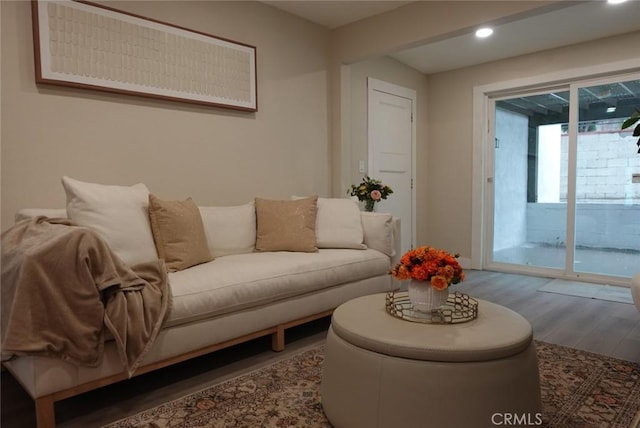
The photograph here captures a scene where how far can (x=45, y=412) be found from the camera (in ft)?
A: 5.05

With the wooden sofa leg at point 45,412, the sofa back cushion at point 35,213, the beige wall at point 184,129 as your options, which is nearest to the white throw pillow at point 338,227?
the beige wall at point 184,129

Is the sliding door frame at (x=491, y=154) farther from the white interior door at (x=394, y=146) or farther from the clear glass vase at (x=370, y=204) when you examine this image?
the clear glass vase at (x=370, y=204)

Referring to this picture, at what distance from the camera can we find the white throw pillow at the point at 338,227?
10.0 feet

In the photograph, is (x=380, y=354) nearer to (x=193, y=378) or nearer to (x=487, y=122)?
(x=193, y=378)

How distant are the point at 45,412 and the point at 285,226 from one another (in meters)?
1.72

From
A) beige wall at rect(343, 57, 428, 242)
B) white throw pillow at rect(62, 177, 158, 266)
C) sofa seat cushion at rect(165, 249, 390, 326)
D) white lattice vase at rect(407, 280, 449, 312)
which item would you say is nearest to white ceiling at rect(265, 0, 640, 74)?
beige wall at rect(343, 57, 428, 242)

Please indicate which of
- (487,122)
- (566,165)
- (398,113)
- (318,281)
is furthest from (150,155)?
(566,165)

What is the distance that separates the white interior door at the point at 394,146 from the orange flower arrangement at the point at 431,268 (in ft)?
8.94

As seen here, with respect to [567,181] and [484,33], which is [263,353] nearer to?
[484,33]

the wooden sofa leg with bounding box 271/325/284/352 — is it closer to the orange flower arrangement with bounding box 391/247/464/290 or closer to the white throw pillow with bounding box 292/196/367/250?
the white throw pillow with bounding box 292/196/367/250

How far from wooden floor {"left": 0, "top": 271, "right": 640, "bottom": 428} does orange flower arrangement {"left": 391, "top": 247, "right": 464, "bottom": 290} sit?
41.6 inches

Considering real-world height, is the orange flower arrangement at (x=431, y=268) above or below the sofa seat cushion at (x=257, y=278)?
above

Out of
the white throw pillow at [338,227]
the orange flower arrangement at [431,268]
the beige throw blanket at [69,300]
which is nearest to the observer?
the beige throw blanket at [69,300]

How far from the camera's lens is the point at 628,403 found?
175 centimetres
